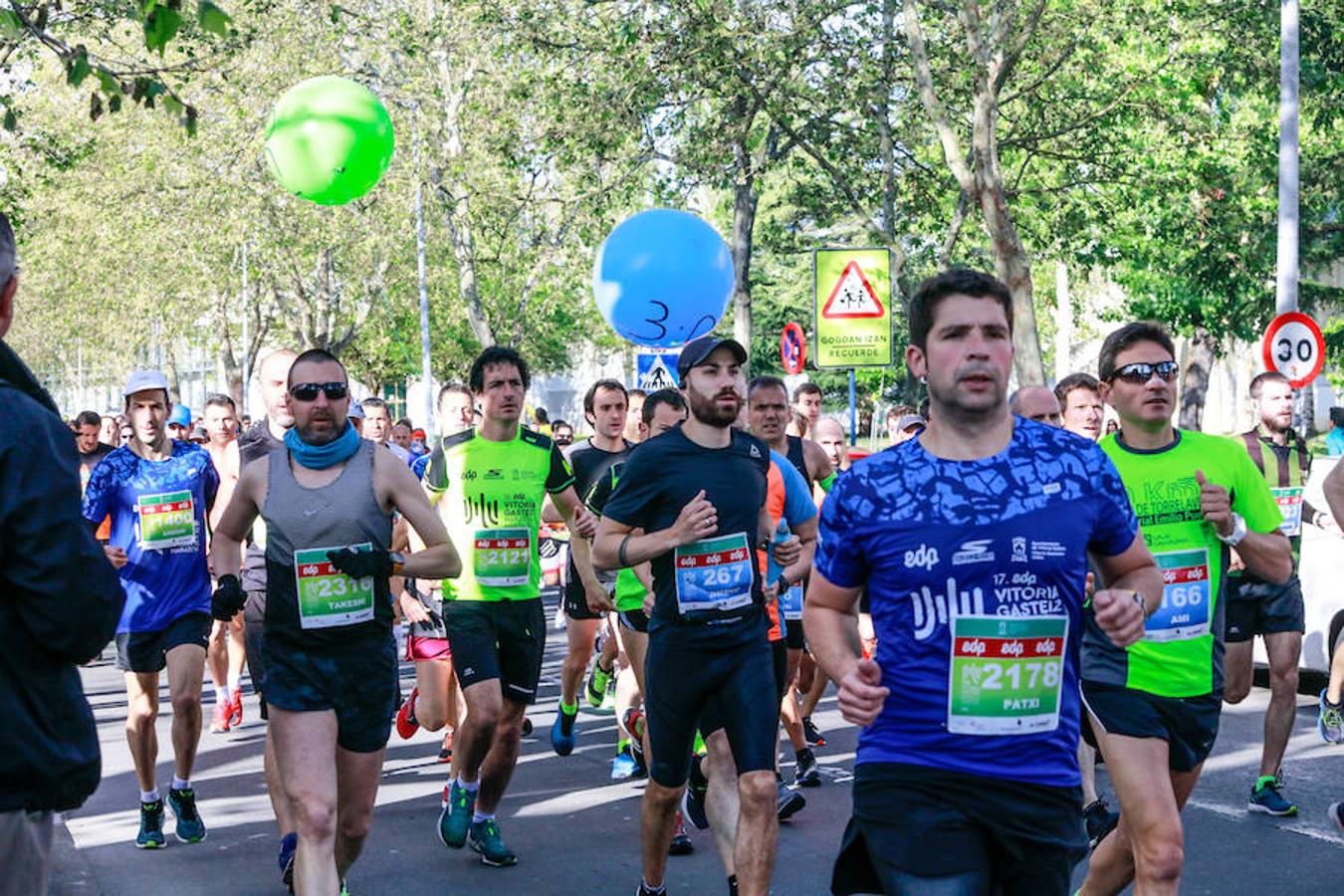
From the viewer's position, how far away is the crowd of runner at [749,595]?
3.78m

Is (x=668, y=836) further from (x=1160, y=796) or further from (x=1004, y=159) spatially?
(x=1004, y=159)

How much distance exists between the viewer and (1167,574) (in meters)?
5.77

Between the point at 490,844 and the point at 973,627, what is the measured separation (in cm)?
446

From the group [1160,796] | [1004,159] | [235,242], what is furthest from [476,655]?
[235,242]

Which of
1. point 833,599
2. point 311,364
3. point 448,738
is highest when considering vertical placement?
point 311,364

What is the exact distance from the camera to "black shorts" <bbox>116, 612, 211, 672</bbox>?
847 cm

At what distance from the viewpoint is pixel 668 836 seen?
6.57m

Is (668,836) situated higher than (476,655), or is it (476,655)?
(476,655)

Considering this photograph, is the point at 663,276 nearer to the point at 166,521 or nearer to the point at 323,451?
the point at 166,521

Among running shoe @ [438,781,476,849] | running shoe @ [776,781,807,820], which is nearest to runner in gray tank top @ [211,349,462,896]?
running shoe @ [438,781,476,849]

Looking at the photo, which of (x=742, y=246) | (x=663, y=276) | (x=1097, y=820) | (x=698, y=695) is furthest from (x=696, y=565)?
(x=742, y=246)

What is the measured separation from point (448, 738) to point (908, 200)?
55.1 ft

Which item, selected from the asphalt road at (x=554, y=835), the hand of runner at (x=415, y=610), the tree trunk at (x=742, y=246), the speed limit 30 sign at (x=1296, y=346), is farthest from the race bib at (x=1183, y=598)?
the tree trunk at (x=742, y=246)

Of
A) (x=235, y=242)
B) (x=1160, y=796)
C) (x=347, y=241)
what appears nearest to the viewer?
(x=1160, y=796)
